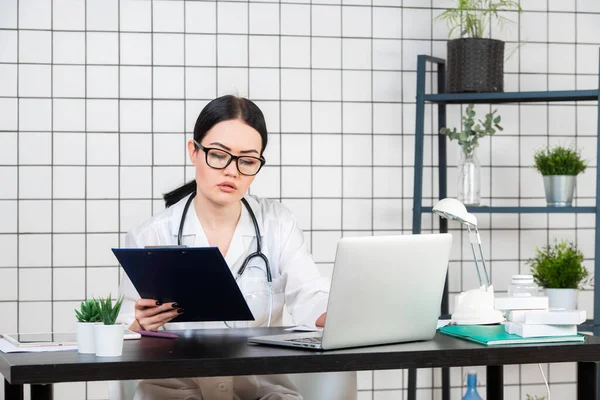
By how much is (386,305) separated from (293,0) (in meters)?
2.04

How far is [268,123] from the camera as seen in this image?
3.52 metres

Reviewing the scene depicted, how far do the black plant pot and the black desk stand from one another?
167cm

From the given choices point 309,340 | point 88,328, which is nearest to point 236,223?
point 309,340

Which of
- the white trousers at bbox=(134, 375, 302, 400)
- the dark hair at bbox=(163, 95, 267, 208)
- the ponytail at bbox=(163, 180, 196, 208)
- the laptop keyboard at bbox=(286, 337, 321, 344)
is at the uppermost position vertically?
the dark hair at bbox=(163, 95, 267, 208)

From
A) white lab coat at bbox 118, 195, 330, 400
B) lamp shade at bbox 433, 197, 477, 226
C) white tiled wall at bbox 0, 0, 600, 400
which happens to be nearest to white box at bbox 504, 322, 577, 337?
lamp shade at bbox 433, 197, 477, 226

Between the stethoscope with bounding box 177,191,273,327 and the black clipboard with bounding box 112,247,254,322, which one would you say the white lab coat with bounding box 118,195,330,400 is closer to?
the stethoscope with bounding box 177,191,273,327

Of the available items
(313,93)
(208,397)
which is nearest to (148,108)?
(313,93)

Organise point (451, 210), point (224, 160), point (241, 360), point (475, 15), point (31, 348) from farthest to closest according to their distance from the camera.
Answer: point (475, 15) → point (224, 160) → point (451, 210) → point (31, 348) → point (241, 360)

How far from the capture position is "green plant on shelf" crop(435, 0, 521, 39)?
343 centimetres

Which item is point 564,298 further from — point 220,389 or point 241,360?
point 241,360

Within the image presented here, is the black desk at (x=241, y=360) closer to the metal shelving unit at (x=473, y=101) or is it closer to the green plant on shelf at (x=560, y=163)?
the metal shelving unit at (x=473, y=101)

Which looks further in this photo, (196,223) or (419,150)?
(419,150)

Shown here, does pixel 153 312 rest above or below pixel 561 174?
below

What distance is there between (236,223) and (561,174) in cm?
145
